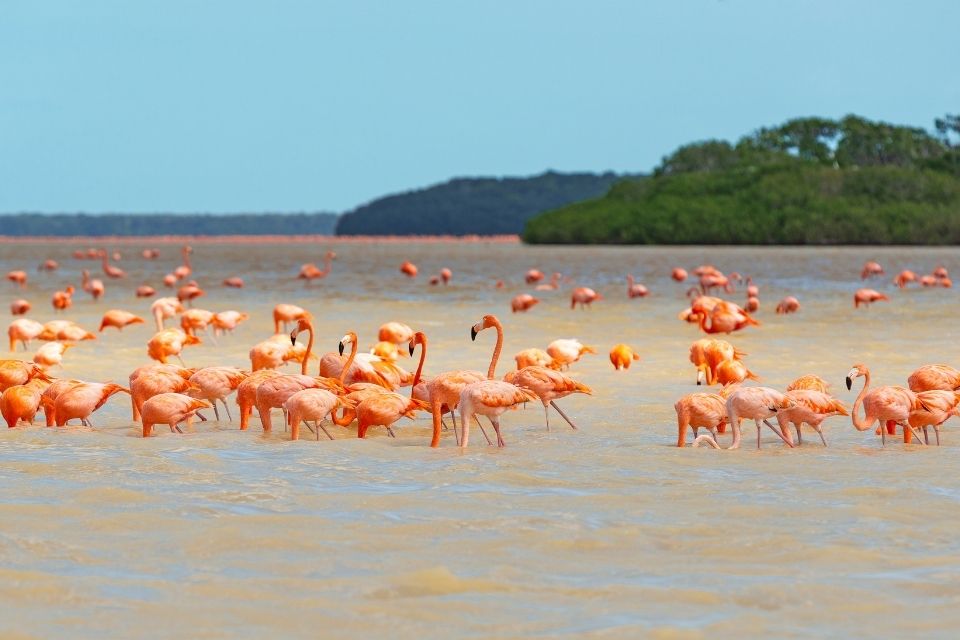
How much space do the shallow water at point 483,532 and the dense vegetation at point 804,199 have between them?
2600 inches

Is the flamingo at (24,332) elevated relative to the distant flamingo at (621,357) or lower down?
lower down

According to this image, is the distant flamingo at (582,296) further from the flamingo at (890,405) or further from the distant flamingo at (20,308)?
the flamingo at (890,405)

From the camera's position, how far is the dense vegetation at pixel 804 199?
74250 millimetres

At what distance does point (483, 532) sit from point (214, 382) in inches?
153

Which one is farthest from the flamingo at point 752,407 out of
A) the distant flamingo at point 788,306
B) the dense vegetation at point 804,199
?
the dense vegetation at point 804,199

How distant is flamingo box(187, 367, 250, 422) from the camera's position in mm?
9219

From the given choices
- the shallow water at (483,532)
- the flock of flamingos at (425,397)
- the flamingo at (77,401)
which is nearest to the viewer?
the shallow water at (483,532)

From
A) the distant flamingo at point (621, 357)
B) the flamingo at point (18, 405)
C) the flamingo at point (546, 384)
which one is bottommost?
the flamingo at point (18, 405)

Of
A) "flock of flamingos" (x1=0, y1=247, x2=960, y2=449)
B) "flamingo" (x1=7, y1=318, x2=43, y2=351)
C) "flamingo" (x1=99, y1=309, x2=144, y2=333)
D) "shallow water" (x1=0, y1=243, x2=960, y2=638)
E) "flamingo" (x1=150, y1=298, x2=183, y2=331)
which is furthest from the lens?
"flamingo" (x1=150, y1=298, x2=183, y2=331)

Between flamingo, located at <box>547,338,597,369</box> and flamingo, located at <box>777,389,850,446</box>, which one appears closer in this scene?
flamingo, located at <box>777,389,850,446</box>

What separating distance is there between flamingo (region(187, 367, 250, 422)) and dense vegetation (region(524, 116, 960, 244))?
66.6 m

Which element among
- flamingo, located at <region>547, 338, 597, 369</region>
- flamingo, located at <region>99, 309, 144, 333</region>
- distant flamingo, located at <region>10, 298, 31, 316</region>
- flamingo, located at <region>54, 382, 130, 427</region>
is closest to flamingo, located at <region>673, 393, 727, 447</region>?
flamingo, located at <region>54, 382, 130, 427</region>

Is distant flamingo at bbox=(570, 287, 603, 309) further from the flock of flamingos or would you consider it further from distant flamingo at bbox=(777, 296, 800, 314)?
the flock of flamingos

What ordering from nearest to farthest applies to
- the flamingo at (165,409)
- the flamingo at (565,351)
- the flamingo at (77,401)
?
the flamingo at (165,409) < the flamingo at (77,401) < the flamingo at (565,351)
